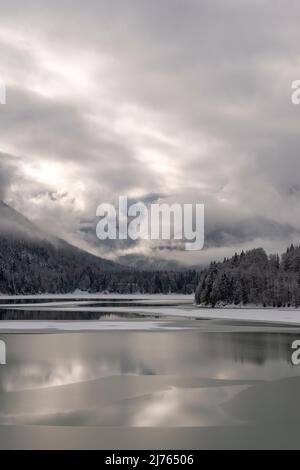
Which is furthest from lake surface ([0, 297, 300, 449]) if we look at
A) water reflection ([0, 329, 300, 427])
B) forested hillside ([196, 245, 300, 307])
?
forested hillside ([196, 245, 300, 307])

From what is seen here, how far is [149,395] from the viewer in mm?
24688

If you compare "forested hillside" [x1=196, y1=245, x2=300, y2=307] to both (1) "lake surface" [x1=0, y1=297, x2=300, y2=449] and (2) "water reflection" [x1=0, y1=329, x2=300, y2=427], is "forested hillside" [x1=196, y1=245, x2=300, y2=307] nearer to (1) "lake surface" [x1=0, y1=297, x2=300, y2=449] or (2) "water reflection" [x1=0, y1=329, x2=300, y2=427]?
(2) "water reflection" [x1=0, y1=329, x2=300, y2=427]

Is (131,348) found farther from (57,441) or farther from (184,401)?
(57,441)

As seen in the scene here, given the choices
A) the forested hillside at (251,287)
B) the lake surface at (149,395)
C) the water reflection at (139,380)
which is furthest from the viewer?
the forested hillside at (251,287)

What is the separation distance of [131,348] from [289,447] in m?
25.1

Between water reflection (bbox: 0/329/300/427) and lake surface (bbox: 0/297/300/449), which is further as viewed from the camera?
water reflection (bbox: 0/329/300/427)

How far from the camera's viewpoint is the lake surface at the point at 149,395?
60.4 feet

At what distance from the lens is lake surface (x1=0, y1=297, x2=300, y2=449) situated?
60.4 feet

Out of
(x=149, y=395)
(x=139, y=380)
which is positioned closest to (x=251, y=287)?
(x=139, y=380)

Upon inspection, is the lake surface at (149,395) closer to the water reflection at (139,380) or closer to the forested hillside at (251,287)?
the water reflection at (139,380)

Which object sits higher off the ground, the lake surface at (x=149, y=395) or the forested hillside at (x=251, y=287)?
the forested hillside at (x=251, y=287)

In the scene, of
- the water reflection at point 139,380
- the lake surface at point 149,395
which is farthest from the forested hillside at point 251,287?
the lake surface at point 149,395
